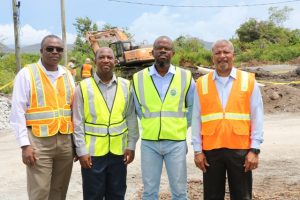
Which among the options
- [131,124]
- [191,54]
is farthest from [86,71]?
[191,54]

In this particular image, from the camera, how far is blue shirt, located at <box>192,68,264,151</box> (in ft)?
13.9

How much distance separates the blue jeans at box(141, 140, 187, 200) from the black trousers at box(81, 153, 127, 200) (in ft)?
0.87

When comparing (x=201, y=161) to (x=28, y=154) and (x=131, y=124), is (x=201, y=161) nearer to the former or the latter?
(x=131, y=124)

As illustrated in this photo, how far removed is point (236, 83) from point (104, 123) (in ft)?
4.58

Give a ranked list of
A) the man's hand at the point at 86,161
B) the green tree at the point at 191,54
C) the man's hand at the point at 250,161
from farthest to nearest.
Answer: the green tree at the point at 191,54
the man's hand at the point at 86,161
the man's hand at the point at 250,161

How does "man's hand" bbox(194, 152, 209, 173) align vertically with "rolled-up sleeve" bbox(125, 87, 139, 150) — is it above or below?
below

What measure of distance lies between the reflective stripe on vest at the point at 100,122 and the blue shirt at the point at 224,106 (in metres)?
0.78

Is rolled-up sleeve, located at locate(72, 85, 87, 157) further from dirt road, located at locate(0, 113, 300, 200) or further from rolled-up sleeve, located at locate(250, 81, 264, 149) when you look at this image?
dirt road, located at locate(0, 113, 300, 200)

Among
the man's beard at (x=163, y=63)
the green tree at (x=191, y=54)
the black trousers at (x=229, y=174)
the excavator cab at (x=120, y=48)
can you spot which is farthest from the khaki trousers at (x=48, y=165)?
the green tree at (x=191, y=54)

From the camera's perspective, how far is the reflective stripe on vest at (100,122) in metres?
4.50

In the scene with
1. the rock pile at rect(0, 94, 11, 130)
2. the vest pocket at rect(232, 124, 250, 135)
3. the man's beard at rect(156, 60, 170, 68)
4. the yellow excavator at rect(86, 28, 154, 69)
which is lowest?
the rock pile at rect(0, 94, 11, 130)

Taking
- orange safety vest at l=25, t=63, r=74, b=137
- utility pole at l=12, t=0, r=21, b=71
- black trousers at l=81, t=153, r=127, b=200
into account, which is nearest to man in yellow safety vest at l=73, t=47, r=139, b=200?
black trousers at l=81, t=153, r=127, b=200

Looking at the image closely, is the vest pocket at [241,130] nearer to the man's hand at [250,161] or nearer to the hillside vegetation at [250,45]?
the man's hand at [250,161]

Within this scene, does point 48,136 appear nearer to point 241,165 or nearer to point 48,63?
point 48,63
